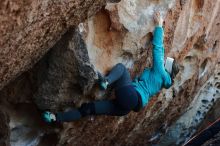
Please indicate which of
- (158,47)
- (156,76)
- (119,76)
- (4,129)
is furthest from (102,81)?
(4,129)

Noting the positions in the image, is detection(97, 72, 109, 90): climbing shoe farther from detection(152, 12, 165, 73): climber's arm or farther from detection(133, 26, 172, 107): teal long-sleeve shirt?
detection(152, 12, 165, 73): climber's arm

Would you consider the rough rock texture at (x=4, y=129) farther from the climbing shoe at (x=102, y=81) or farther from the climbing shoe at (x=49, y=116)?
the climbing shoe at (x=102, y=81)

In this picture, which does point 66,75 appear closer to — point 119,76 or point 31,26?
point 119,76

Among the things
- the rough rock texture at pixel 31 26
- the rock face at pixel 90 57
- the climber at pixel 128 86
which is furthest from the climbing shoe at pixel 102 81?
the rough rock texture at pixel 31 26

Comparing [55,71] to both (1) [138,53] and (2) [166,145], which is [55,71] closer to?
(1) [138,53]

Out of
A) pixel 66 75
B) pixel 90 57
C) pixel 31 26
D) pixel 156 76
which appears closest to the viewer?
pixel 31 26

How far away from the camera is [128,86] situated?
15.6ft

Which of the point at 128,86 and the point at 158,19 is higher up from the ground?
the point at 158,19

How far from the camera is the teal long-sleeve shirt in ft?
16.0

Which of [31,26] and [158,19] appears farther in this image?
[158,19]

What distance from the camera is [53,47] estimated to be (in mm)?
4328

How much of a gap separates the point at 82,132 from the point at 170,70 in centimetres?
130

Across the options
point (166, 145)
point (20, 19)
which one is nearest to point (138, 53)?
point (20, 19)

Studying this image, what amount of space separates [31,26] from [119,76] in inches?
61.7
